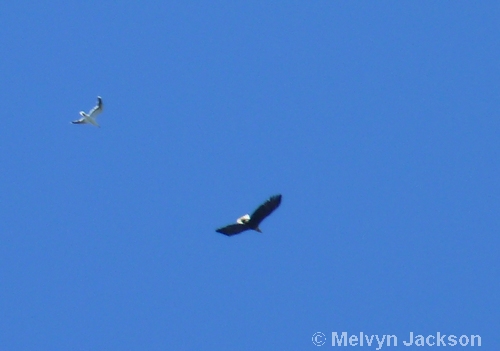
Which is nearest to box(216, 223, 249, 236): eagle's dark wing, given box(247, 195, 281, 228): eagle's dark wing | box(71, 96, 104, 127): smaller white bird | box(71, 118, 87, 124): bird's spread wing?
box(247, 195, 281, 228): eagle's dark wing

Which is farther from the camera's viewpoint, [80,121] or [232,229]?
[80,121]

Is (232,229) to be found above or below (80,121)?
below

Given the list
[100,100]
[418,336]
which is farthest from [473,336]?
[100,100]

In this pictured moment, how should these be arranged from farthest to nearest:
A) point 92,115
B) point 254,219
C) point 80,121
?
point 80,121
point 92,115
point 254,219

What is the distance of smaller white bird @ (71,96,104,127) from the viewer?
1614 inches

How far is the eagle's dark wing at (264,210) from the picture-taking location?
28219 millimetres

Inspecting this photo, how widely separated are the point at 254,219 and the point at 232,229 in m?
0.88

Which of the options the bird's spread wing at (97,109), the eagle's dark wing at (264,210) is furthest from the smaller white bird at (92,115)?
the eagle's dark wing at (264,210)

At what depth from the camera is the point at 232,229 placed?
96.9 ft

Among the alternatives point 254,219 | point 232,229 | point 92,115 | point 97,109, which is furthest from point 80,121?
point 254,219

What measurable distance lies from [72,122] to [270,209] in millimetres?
16669

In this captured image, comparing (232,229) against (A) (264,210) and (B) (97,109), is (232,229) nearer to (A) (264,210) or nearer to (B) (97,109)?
(A) (264,210)

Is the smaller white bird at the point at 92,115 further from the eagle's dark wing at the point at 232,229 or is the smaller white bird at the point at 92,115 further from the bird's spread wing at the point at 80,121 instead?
the eagle's dark wing at the point at 232,229

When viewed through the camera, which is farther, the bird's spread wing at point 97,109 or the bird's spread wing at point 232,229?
the bird's spread wing at point 97,109
